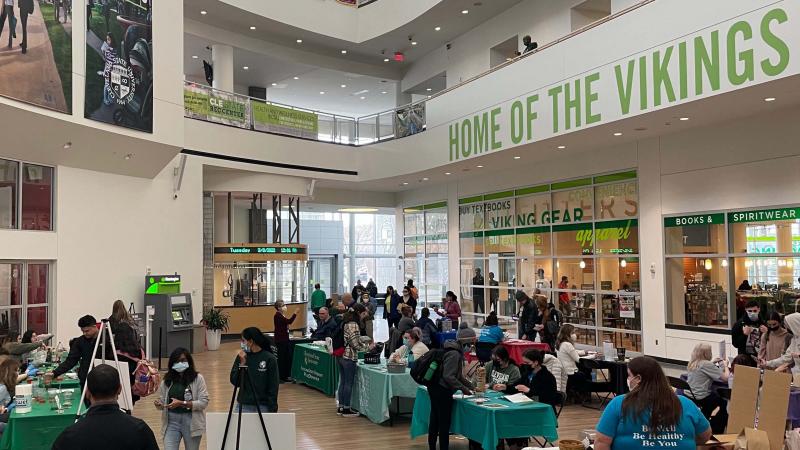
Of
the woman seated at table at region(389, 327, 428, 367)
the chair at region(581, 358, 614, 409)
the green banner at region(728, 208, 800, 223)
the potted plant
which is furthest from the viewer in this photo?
the potted plant

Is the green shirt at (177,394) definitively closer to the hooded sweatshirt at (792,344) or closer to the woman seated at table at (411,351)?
the woman seated at table at (411,351)

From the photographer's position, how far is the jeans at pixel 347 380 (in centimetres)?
1071

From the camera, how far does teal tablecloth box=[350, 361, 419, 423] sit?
383 inches

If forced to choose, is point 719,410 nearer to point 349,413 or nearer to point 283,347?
point 349,413

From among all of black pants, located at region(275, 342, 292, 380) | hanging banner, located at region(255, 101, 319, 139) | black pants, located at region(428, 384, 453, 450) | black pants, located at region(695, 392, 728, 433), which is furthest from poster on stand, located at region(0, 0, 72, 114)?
black pants, located at region(695, 392, 728, 433)

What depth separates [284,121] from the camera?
21.6 meters

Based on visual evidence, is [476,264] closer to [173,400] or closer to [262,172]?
[262,172]

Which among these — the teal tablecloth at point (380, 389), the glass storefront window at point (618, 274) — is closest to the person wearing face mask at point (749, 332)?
the glass storefront window at point (618, 274)

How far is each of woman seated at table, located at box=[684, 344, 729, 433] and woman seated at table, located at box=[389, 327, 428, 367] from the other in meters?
3.51

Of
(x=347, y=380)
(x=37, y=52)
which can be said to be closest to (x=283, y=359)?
(x=347, y=380)

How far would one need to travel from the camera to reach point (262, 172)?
21125 millimetres

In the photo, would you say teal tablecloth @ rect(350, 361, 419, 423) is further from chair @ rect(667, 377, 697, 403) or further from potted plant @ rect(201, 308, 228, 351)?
potted plant @ rect(201, 308, 228, 351)

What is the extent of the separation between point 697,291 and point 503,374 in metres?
7.26

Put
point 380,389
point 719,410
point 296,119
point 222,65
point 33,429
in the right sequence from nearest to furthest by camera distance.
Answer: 1. point 33,429
2. point 719,410
3. point 380,389
4. point 222,65
5. point 296,119
